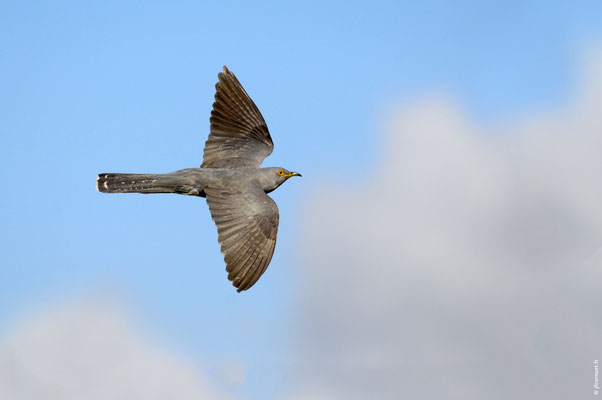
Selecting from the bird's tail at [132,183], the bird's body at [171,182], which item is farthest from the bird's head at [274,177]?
the bird's tail at [132,183]

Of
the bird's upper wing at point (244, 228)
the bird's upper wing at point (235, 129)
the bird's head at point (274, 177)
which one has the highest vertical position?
the bird's upper wing at point (235, 129)

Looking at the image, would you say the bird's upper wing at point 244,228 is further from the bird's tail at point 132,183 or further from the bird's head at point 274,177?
the bird's tail at point 132,183

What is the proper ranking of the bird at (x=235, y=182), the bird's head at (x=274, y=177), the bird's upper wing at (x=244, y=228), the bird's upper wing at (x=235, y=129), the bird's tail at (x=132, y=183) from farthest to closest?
the bird's upper wing at (x=235, y=129) → the bird's head at (x=274, y=177) → the bird's tail at (x=132, y=183) → the bird at (x=235, y=182) → the bird's upper wing at (x=244, y=228)

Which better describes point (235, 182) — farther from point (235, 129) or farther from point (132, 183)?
point (235, 129)

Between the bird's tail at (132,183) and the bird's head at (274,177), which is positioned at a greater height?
the bird's head at (274,177)

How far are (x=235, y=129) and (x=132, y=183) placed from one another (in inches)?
137

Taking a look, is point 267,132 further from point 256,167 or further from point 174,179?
point 174,179

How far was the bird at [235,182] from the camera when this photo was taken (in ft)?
57.5

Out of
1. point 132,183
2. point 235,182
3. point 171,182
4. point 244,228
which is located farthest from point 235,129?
point 244,228

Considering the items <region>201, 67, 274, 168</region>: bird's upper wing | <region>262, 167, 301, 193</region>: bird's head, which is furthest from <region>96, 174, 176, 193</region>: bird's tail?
<region>262, 167, 301, 193</region>: bird's head

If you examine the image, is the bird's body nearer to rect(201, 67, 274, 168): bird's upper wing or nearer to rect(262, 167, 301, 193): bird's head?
rect(262, 167, 301, 193): bird's head

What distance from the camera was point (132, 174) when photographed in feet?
62.0

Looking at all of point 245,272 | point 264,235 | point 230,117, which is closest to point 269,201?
point 264,235

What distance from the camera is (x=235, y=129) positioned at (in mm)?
21047
